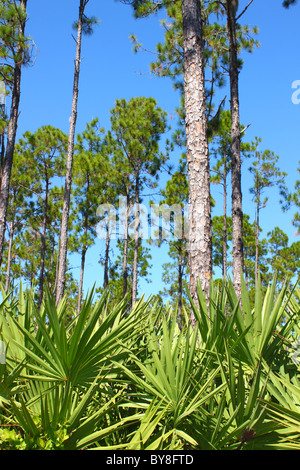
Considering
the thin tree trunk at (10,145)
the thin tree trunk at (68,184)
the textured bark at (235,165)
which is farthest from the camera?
the thin tree trunk at (68,184)

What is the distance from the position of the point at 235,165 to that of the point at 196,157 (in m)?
6.04

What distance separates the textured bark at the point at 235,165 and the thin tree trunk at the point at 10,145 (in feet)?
19.5

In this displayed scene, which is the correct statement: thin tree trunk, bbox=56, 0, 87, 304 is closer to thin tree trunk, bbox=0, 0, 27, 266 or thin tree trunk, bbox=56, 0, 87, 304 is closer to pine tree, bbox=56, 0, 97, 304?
pine tree, bbox=56, 0, 97, 304

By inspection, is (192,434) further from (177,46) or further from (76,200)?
(76,200)

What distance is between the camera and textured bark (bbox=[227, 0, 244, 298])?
9.46 metres

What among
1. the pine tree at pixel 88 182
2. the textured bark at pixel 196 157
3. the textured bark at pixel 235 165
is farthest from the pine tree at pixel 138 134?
the textured bark at pixel 196 157

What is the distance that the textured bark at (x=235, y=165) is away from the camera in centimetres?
946

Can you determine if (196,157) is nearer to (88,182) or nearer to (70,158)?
(70,158)

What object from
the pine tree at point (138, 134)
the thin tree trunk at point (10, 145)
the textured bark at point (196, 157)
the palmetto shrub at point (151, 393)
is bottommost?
the palmetto shrub at point (151, 393)

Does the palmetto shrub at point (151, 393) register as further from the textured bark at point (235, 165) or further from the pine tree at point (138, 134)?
the pine tree at point (138, 134)

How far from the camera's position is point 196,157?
14.7ft

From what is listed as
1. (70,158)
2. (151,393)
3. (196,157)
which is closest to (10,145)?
(70,158)

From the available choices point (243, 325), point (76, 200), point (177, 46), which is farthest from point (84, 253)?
point (243, 325)

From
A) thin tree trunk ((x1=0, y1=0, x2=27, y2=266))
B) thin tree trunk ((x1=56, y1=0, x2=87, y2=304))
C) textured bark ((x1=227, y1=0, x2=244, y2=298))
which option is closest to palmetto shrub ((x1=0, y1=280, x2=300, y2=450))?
textured bark ((x1=227, y1=0, x2=244, y2=298))
